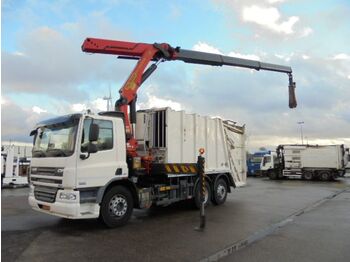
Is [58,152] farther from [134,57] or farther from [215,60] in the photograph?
[215,60]

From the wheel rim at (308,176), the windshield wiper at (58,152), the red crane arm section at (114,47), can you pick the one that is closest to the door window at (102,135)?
the windshield wiper at (58,152)

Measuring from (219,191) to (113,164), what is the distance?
5262mm

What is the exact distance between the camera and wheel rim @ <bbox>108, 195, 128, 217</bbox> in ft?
A: 29.2

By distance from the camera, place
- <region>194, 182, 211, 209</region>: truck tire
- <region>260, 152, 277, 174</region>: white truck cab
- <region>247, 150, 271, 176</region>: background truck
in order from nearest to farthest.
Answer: <region>194, 182, 211, 209</region>: truck tire
<region>260, 152, 277, 174</region>: white truck cab
<region>247, 150, 271, 176</region>: background truck

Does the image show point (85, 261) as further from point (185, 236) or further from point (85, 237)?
point (185, 236)

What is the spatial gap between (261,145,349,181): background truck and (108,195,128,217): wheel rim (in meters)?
26.8

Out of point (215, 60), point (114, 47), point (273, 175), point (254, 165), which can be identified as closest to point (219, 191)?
point (215, 60)

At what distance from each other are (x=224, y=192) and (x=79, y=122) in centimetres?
668

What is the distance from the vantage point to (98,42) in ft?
35.6

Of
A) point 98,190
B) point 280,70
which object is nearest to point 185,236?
point 98,190

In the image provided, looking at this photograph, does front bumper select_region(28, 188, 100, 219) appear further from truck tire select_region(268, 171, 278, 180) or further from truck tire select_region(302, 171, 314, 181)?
truck tire select_region(268, 171, 278, 180)

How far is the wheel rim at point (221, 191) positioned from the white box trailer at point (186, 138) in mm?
559

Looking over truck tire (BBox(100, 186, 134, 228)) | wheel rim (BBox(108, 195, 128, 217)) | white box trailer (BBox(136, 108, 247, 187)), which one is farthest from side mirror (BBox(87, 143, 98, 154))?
white box trailer (BBox(136, 108, 247, 187))

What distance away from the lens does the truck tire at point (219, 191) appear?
42.0 ft
